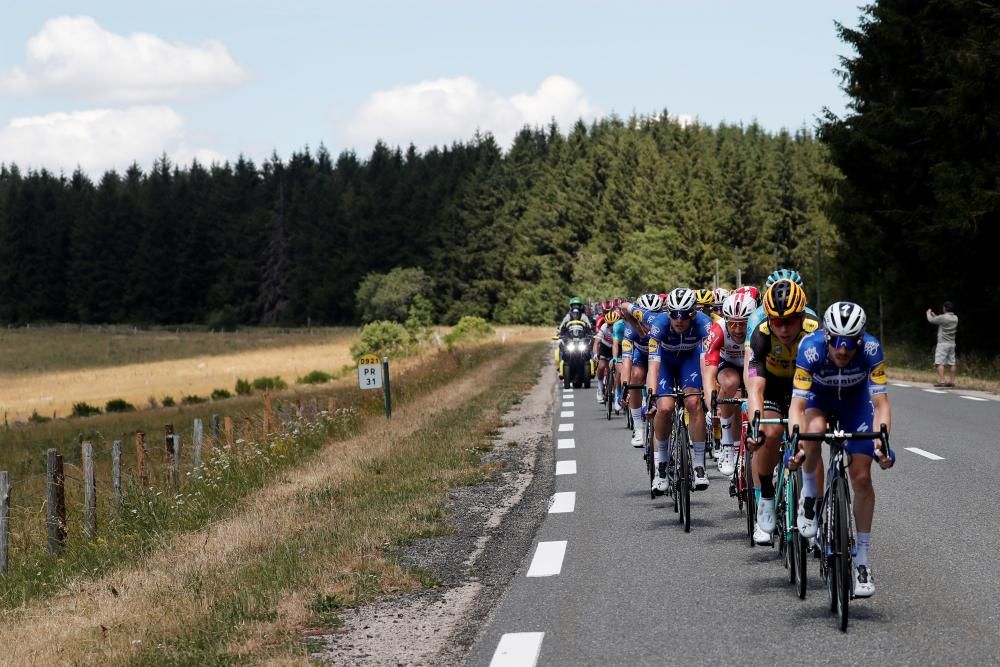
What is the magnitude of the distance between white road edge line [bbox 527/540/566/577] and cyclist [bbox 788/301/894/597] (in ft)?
5.84

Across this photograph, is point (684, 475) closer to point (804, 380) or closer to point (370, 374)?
point (804, 380)

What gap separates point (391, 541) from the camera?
9.54 m

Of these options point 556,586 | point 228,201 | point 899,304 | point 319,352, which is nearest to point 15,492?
point 556,586

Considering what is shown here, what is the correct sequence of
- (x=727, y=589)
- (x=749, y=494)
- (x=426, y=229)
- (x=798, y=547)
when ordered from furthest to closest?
(x=426, y=229) → (x=749, y=494) → (x=727, y=589) → (x=798, y=547)

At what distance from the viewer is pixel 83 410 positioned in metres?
51.5

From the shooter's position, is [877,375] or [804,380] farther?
[804,380]

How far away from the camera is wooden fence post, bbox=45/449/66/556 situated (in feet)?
42.5

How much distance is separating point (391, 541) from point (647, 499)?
2858mm

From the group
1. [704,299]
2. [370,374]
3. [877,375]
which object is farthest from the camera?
[370,374]

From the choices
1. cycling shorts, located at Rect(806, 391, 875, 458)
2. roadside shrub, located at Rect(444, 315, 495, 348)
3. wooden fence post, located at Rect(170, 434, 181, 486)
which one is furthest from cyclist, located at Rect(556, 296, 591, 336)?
roadside shrub, located at Rect(444, 315, 495, 348)

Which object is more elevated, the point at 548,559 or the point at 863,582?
the point at 863,582

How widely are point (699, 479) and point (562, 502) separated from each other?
6.00 ft

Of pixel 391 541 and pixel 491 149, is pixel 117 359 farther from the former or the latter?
pixel 391 541

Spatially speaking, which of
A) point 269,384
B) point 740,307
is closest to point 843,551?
point 740,307
